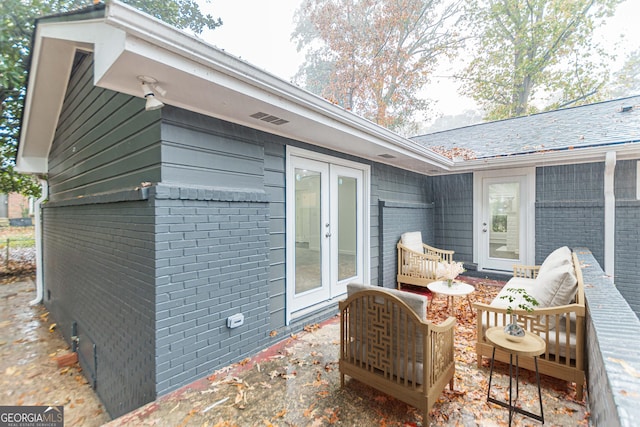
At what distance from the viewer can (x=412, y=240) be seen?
18.3 ft

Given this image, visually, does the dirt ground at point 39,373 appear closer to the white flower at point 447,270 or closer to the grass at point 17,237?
the white flower at point 447,270

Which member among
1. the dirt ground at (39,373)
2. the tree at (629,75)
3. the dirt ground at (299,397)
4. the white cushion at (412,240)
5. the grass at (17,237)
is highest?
the tree at (629,75)

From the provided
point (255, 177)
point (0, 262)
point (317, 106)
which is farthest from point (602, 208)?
point (0, 262)

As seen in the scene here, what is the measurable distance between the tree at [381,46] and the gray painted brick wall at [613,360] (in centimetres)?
1124

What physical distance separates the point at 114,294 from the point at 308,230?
2213 mm

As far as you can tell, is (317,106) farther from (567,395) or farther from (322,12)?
(322,12)

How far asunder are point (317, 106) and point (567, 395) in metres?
3.17

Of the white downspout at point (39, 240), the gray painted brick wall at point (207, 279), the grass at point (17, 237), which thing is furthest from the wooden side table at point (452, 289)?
the grass at point (17, 237)

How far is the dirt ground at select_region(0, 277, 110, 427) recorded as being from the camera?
10.2 feet

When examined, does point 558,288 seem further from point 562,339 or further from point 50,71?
point 50,71

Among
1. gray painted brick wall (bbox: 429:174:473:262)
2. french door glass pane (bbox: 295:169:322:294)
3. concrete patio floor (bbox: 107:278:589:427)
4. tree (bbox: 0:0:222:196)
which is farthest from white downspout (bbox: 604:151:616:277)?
tree (bbox: 0:0:222:196)

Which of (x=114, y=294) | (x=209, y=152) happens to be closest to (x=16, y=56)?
(x=114, y=294)

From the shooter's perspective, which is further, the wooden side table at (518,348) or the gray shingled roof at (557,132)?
the gray shingled roof at (557,132)

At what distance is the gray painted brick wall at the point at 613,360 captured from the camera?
1.00 metres
